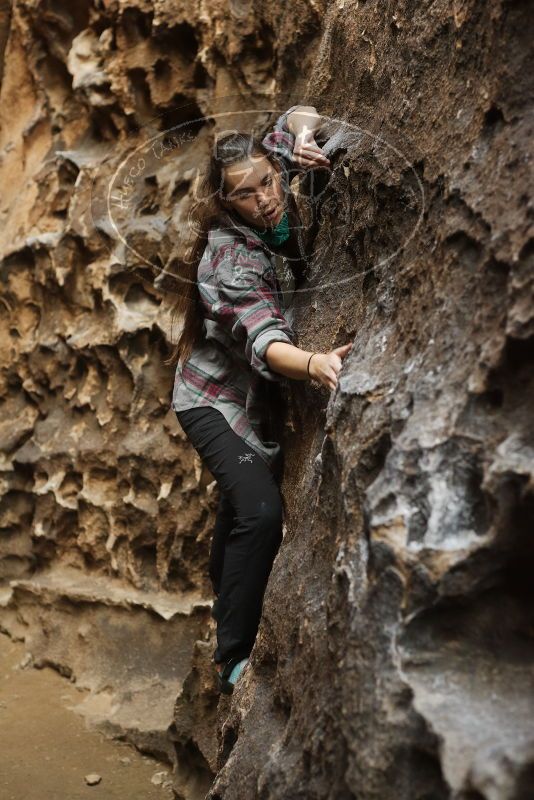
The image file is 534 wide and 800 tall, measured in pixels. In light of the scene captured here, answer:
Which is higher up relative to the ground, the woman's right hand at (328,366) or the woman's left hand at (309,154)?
the woman's left hand at (309,154)

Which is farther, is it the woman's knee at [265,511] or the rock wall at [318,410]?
the woman's knee at [265,511]

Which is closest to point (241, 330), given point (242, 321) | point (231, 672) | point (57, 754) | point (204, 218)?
point (242, 321)

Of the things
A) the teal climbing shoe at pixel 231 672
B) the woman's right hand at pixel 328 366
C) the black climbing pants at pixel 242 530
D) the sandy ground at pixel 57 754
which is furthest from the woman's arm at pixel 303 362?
the sandy ground at pixel 57 754

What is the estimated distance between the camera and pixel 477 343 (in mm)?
1169

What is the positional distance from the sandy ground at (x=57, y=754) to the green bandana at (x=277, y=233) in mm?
1476

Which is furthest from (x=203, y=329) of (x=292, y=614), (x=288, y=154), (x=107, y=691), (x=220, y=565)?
(x=107, y=691)

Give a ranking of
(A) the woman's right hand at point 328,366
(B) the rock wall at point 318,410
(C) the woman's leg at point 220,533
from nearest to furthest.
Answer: (B) the rock wall at point 318,410, (A) the woman's right hand at point 328,366, (C) the woman's leg at point 220,533

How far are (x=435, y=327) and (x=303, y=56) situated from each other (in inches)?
62.9

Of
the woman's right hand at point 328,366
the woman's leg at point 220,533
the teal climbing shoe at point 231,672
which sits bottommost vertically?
the teal climbing shoe at point 231,672

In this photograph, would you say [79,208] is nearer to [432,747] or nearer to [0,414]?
[0,414]

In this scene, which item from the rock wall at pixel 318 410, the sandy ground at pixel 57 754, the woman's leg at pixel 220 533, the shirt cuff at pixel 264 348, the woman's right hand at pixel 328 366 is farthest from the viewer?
the sandy ground at pixel 57 754

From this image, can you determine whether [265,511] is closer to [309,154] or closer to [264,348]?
[264,348]

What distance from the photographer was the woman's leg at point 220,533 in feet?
6.73

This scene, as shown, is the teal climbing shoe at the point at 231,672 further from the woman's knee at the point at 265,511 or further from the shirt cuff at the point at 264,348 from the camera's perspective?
the shirt cuff at the point at 264,348
